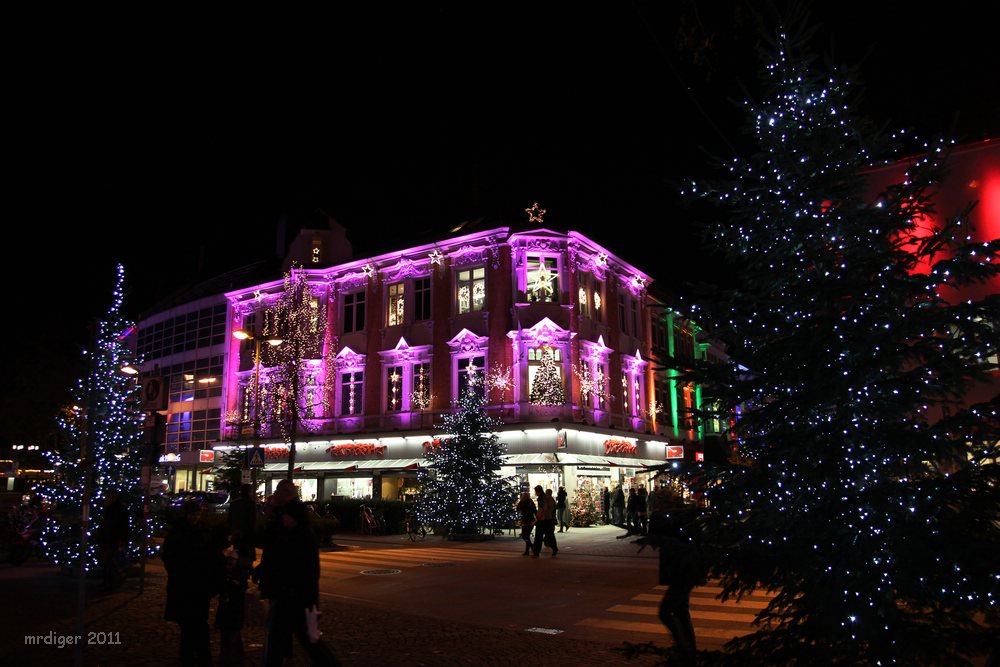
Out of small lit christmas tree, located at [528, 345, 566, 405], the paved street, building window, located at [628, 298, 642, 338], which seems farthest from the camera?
building window, located at [628, 298, 642, 338]

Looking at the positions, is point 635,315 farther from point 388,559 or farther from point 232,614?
point 232,614

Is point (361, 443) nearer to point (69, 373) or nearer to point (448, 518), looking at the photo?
point (448, 518)

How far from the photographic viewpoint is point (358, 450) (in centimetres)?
3616

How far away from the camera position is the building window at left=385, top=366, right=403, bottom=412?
35938 millimetres

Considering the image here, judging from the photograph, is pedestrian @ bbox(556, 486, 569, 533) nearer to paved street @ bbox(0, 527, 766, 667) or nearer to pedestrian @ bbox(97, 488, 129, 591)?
paved street @ bbox(0, 527, 766, 667)

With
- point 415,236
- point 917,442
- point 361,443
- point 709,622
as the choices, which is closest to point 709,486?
point 917,442

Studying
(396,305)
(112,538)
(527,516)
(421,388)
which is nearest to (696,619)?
(112,538)

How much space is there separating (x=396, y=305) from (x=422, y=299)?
1.72 meters

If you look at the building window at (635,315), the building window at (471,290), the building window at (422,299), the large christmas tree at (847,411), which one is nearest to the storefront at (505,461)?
the building window at (635,315)

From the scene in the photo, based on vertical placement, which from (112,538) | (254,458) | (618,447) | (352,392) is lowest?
(112,538)

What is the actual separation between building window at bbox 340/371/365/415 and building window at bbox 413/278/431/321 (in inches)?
177

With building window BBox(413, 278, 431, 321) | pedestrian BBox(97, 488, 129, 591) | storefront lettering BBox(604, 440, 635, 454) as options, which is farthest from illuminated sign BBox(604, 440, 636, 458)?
pedestrian BBox(97, 488, 129, 591)

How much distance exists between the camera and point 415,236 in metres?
41.2

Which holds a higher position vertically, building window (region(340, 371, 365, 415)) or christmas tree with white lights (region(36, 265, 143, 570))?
building window (region(340, 371, 365, 415))
